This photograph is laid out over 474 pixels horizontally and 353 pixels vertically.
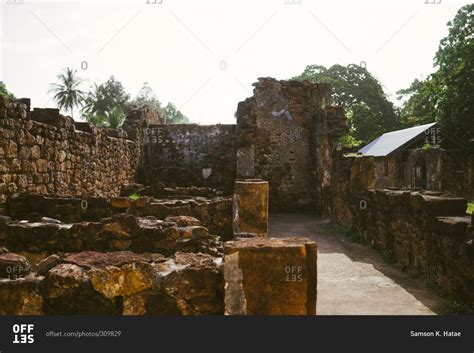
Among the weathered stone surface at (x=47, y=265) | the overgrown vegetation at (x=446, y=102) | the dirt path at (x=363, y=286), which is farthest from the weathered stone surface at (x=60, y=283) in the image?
the overgrown vegetation at (x=446, y=102)

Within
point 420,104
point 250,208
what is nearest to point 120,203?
point 250,208

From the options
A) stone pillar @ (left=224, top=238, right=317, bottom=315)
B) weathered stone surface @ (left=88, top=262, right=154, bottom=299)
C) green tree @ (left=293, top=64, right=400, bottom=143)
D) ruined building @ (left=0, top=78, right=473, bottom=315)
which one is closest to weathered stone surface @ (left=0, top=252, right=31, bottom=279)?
ruined building @ (left=0, top=78, right=473, bottom=315)

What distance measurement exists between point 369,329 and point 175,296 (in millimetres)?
1209

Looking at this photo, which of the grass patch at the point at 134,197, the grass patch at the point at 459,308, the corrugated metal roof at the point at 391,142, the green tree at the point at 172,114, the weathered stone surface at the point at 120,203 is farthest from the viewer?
the green tree at the point at 172,114

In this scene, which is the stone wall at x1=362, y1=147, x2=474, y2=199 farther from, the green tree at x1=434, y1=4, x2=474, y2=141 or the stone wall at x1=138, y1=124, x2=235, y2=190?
the stone wall at x1=138, y1=124, x2=235, y2=190

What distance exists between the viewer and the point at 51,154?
5.72m

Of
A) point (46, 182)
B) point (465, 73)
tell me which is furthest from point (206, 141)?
point (465, 73)

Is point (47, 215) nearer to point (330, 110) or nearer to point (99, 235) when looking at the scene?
point (99, 235)

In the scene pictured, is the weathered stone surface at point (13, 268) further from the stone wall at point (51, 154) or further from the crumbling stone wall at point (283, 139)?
the crumbling stone wall at point (283, 139)

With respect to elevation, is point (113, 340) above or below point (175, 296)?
below

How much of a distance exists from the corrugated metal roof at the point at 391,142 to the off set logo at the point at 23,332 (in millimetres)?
19133

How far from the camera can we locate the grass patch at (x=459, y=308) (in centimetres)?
Answer: 397

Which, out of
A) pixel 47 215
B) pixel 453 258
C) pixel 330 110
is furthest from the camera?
pixel 330 110

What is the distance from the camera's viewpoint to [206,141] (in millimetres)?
13375
